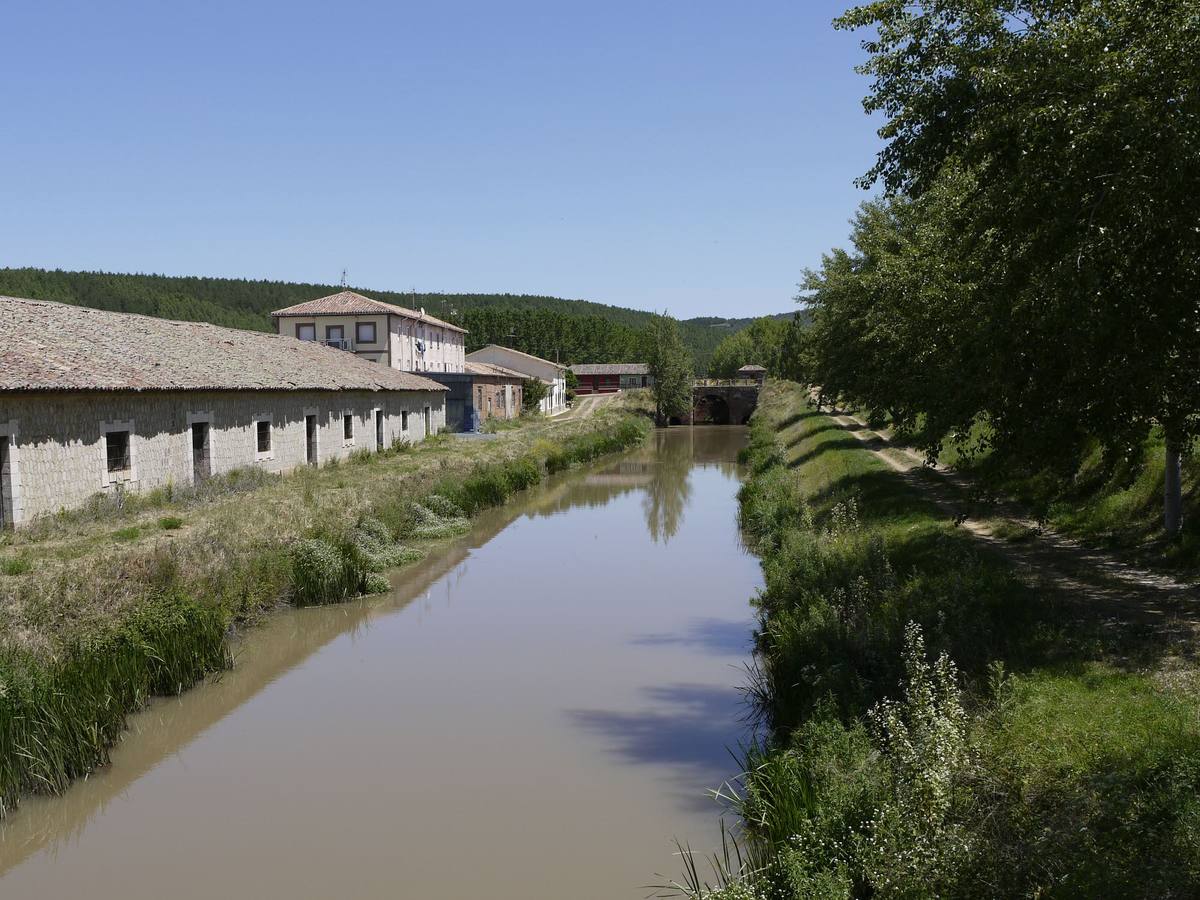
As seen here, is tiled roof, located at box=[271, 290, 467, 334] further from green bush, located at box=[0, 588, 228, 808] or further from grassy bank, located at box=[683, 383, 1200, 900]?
grassy bank, located at box=[683, 383, 1200, 900]

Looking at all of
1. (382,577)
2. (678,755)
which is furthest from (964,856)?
(382,577)

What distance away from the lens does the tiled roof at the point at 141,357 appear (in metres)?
19.0

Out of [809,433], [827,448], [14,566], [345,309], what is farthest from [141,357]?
[345,309]

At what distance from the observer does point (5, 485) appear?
17.3 m

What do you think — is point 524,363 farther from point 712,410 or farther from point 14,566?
point 14,566

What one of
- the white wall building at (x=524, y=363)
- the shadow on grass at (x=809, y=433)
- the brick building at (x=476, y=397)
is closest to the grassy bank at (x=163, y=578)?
the shadow on grass at (x=809, y=433)

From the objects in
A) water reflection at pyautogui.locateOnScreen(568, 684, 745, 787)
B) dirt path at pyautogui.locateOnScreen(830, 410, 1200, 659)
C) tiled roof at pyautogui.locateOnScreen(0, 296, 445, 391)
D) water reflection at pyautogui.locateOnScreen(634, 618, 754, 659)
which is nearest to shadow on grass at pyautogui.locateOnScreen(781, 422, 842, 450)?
tiled roof at pyautogui.locateOnScreen(0, 296, 445, 391)

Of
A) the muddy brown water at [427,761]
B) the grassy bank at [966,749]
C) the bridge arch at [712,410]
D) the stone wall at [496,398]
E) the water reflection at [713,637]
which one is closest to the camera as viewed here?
the grassy bank at [966,749]

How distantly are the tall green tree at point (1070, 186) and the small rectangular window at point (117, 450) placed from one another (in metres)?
17.3

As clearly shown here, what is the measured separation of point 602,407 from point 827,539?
64129mm

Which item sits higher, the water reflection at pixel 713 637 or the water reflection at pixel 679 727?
the water reflection at pixel 713 637

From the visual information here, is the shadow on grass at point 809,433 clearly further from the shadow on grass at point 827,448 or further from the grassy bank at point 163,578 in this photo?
the grassy bank at point 163,578

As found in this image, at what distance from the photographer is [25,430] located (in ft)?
58.0

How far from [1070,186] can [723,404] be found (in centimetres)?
8184
